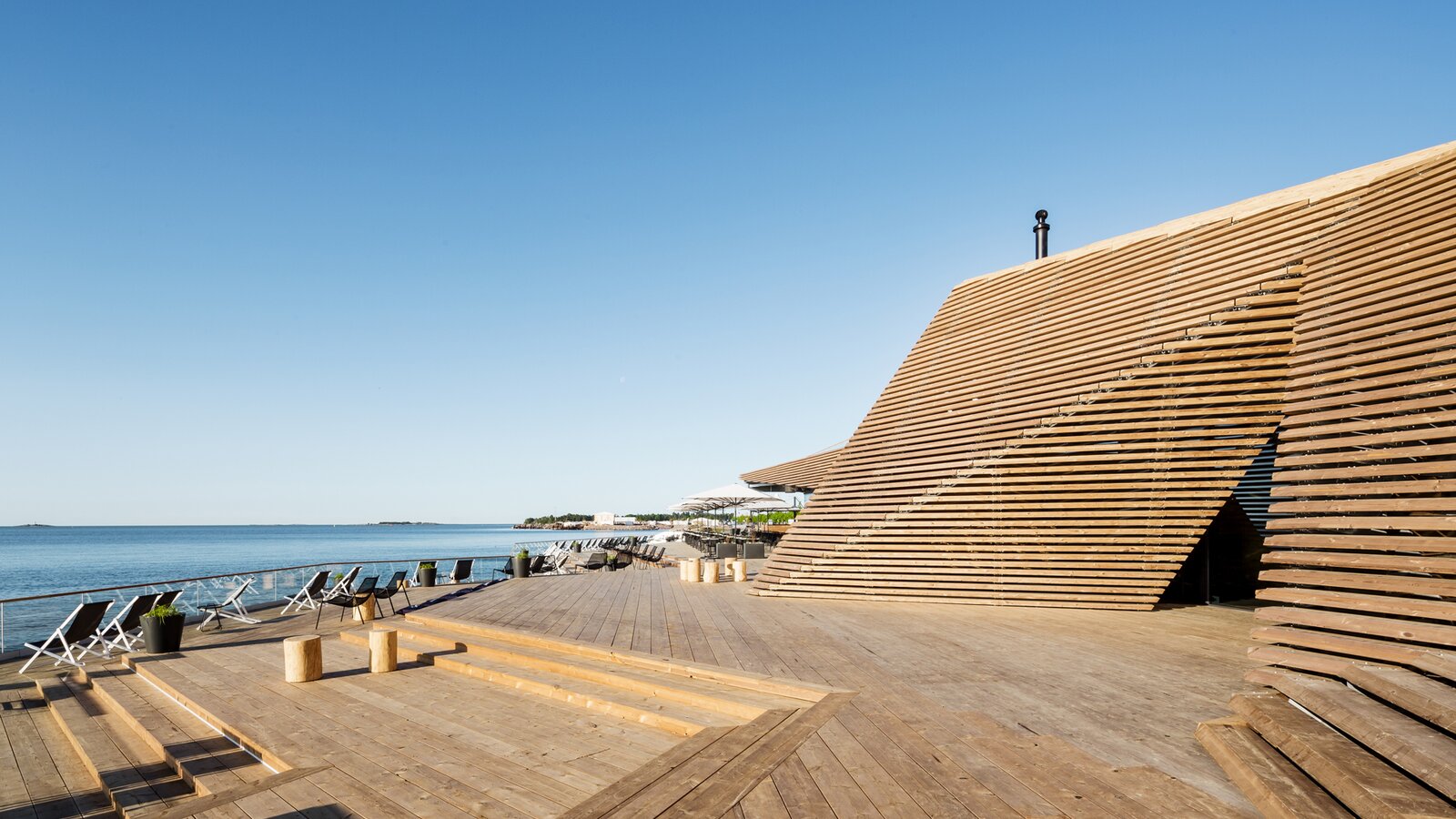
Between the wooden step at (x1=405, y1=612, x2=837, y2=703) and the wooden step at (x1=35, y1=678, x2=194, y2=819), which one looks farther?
the wooden step at (x1=405, y1=612, x2=837, y2=703)

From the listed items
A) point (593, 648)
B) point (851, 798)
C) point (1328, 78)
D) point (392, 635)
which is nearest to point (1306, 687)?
point (851, 798)

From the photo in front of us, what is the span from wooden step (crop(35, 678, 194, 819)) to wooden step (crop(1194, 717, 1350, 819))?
238 inches

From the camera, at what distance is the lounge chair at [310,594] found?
12.4 metres

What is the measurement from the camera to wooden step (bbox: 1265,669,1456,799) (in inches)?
102

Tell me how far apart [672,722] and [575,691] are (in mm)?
1225

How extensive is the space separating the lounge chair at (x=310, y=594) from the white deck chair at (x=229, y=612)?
2.42ft

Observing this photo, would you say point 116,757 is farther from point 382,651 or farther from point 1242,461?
point 1242,461

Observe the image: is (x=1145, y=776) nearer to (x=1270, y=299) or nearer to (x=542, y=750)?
(x=542, y=750)

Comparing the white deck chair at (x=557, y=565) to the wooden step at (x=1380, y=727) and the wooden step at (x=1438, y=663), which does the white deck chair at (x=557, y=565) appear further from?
the wooden step at (x=1438, y=663)

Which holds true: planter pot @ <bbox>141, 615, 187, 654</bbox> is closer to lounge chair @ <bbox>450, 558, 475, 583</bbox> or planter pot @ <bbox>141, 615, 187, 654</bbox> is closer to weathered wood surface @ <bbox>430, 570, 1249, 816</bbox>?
weathered wood surface @ <bbox>430, 570, 1249, 816</bbox>

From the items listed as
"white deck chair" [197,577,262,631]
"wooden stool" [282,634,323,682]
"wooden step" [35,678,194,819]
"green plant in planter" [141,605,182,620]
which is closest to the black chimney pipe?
"wooden stool" [282,634,323,682]

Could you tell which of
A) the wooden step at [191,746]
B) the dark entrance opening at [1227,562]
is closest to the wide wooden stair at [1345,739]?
the wooden step at [191,746]

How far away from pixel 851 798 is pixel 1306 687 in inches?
109

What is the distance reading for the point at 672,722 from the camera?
468cm
